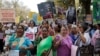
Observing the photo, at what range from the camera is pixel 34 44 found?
31.4ft

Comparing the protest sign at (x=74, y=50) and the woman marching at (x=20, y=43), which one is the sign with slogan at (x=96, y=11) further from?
the woman marching at (x=20, y=43)

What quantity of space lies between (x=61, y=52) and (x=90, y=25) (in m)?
0.92

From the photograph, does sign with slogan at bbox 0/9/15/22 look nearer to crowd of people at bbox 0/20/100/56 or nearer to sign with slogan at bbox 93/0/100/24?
crowd of people at bbox 0/20/100/56

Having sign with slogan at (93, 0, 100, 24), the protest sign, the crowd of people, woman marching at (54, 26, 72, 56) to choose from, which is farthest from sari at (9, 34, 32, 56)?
sign with slogan at (93, 0, 100, 24)

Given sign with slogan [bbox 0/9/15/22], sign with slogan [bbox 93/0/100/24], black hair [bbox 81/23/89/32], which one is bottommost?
sign with slogan [bbox 0/9/15/22]

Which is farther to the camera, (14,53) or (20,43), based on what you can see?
(14,53)

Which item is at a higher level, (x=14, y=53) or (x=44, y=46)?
(x=44, y=46)

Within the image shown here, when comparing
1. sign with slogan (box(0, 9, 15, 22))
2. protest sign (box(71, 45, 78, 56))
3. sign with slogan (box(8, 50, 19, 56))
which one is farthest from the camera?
sign with slogan (box(0, 9, 15, 22))

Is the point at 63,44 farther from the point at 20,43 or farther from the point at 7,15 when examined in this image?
the point at 7,15

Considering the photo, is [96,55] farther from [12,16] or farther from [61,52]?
[12,16]

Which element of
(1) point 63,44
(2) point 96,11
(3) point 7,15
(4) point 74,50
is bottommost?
(3) point 7,15

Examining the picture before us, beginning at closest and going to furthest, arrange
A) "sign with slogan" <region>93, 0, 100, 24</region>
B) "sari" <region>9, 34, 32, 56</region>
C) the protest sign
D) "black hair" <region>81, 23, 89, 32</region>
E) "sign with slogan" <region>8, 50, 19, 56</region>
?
"sign with slogan" <region>93, 0, 100, 24</region>, the protest sign, "sari" <region>9, 34, 32, 56</region>, "black hair" <region>81, 23, 89, 32</region>, "sign with slogan" <region>8, 50, 19, 56</region>

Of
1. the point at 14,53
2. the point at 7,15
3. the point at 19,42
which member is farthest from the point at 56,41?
the point at 7,15

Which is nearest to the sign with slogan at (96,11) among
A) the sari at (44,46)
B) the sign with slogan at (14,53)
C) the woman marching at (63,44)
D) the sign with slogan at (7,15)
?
the woman marching at (63,44)
